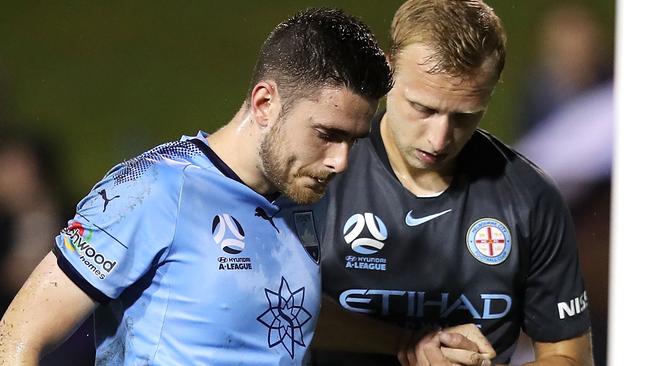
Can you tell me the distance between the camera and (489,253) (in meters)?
2.18

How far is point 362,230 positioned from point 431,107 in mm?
306

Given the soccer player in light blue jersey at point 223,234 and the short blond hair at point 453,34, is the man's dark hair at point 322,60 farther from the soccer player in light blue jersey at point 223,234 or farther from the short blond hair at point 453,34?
the short blond hair at point 453,34

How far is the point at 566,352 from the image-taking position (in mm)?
2221

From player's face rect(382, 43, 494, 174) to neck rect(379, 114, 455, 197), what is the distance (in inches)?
3.3

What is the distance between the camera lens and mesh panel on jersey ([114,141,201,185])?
160 cm

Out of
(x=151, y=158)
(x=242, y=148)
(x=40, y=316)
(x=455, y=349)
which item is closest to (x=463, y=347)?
(x=455, y=349)

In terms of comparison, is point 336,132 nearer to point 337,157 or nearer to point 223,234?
point 337,157

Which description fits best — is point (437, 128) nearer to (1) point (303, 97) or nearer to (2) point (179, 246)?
(1) point (303, 97)

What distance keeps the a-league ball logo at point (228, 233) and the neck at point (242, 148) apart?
0.07 metres

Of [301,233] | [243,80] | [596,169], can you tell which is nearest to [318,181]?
[301,233]

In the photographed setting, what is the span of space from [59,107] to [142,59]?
292mm

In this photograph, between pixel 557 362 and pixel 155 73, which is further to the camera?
pixel 155 73

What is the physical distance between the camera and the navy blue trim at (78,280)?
1520 millimetres

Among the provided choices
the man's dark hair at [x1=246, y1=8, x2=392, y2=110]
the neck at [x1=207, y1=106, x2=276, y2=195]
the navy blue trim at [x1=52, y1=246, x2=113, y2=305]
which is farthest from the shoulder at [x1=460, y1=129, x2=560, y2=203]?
the navy blue trim at [x1=52, y1=246, x2=113, y2=305]
